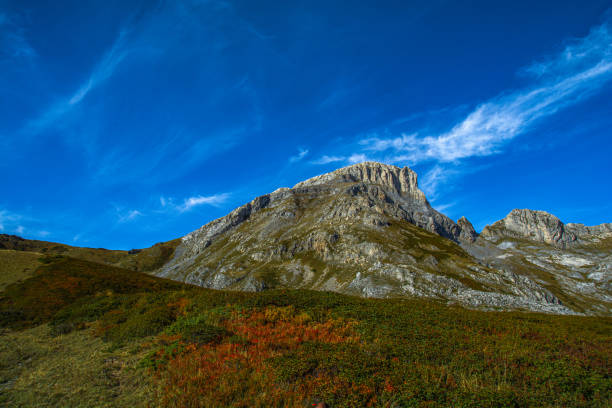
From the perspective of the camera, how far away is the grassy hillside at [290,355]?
33.3ft

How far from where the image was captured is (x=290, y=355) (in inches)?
500

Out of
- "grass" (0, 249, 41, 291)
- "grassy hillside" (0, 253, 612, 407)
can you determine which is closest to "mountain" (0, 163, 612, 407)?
"grassy hillside" (0, 253, 612, 407)

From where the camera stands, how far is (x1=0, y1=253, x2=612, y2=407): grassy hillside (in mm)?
10164

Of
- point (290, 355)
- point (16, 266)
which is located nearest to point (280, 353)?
point (290, 355)

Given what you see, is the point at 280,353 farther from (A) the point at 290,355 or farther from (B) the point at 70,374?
(B) the point at 70,374

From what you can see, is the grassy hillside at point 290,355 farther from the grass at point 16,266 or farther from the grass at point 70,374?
the grass at point 16,266

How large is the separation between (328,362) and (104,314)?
63.3ft

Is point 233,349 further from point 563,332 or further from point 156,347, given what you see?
point 563,332

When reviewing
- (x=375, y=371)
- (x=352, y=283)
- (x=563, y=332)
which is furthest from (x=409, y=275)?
(x=375, y=371)

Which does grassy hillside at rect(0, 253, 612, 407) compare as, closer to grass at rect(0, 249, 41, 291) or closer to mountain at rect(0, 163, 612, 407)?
mountain at rect(0, 163, 612, 407)

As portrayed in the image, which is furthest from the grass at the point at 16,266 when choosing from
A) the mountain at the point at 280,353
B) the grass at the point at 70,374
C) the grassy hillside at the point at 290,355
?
the grass at the point at 70,374

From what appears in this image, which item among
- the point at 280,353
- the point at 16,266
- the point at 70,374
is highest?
the point at 16,266

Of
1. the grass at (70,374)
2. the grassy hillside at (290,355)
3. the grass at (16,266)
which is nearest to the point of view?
the grassy hillside at (290,355)

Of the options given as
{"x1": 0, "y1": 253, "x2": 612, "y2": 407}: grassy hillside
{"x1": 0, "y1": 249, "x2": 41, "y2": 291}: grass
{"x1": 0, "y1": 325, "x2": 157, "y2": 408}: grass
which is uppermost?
{"x1": 0, "y1": 249, "x2": 41, "y2": 291}: grass
